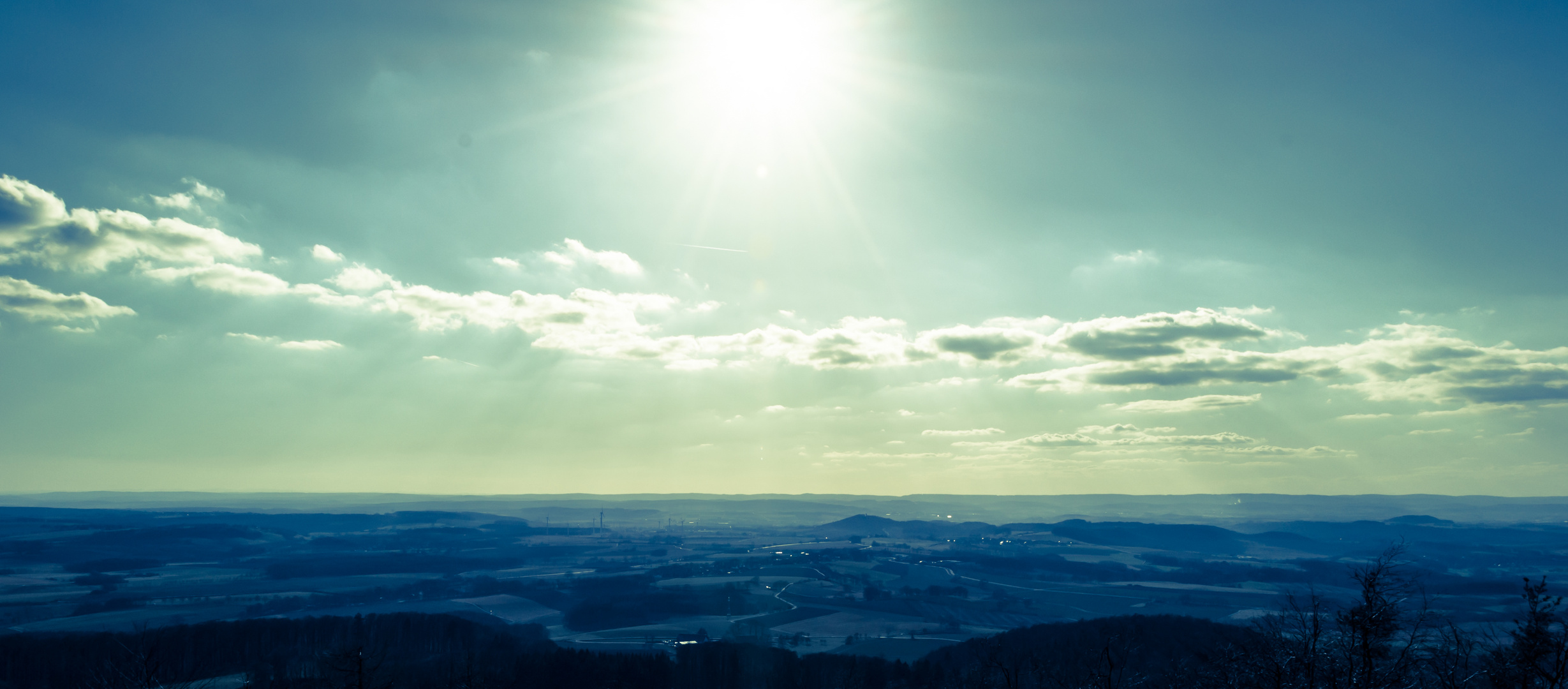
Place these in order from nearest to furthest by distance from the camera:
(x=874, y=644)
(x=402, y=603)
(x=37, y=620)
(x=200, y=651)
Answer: (x=200, y=651)
(x=874, y=644)
(x=37, y=620)
(x=402, y=603)

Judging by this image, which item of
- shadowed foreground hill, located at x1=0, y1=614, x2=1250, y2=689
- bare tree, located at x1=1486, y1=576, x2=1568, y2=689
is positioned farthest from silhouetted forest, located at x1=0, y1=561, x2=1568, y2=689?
bare tree, located at x1=1486, y1=576, x2=1568, y2=689

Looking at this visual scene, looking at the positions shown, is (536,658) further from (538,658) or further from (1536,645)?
(1536,645)

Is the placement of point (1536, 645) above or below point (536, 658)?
above

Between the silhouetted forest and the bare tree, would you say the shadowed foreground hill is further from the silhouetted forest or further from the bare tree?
the bare tree

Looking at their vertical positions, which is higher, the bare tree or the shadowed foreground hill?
the bare tree

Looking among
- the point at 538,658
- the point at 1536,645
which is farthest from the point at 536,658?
the point at 1536,645

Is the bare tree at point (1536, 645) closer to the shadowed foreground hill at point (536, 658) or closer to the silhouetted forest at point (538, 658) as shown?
the silhouetted forest at point (538, 658)

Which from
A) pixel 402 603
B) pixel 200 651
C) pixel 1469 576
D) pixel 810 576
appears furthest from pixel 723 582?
pixel 1469 576

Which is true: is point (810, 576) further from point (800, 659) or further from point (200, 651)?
point (200, 651)

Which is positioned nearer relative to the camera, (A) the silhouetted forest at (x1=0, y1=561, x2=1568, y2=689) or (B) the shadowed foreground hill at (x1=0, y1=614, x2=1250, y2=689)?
(A) the silhouetted forest at (x1=0, y1=561, x2=1568, y2=689)

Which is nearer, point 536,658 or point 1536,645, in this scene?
point 1536,645

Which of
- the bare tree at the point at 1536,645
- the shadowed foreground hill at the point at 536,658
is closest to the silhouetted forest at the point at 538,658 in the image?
the shadowed foreground hill at the point at 536,658
